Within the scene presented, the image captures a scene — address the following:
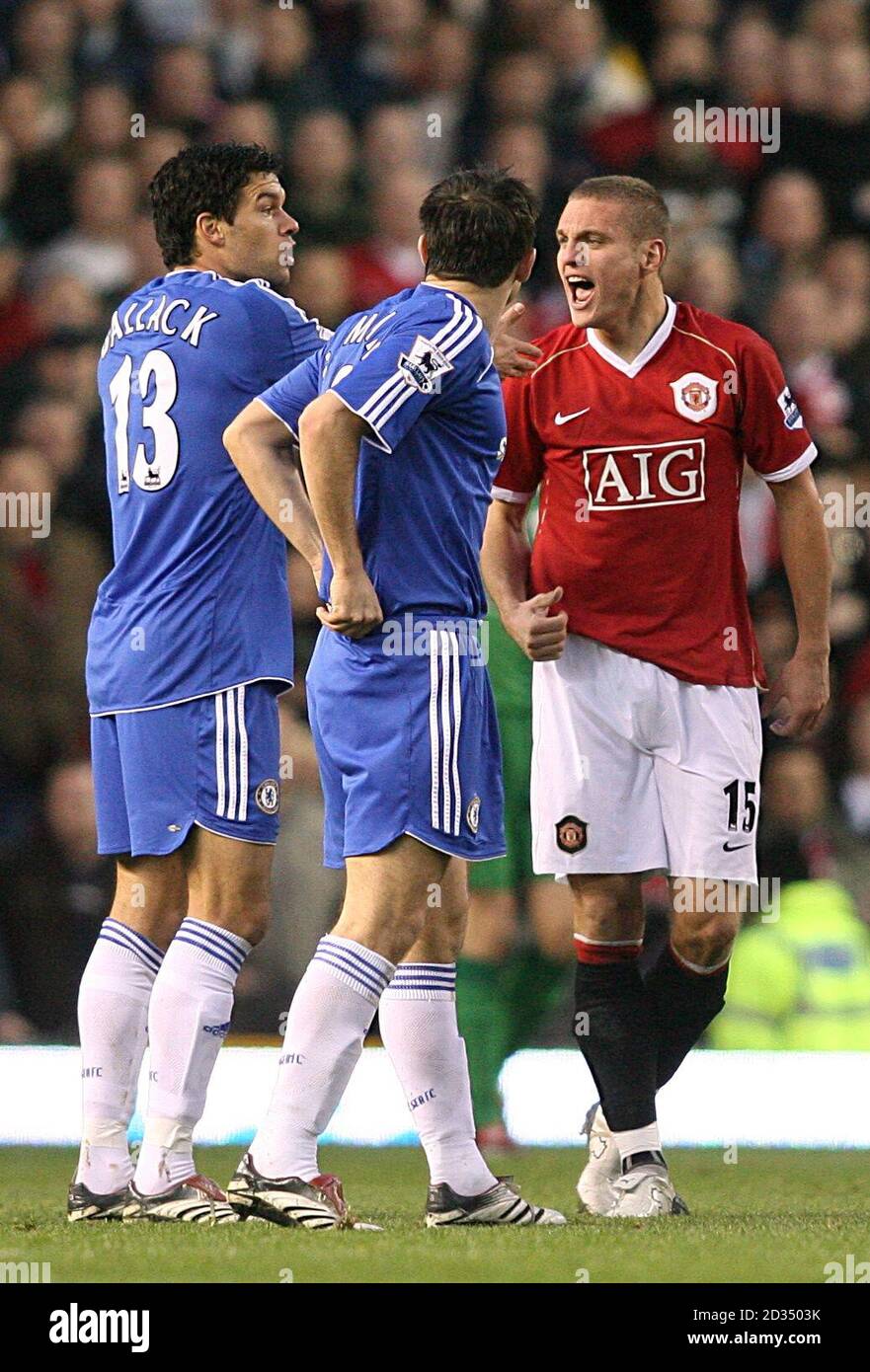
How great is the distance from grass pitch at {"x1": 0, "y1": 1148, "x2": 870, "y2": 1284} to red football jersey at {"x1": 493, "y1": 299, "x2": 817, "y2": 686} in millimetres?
1140

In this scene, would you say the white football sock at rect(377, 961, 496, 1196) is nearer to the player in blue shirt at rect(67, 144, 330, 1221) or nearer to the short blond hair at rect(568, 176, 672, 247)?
the player in blue shirt at rect(67, 144, 330, 1221)

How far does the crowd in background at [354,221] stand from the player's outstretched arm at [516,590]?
2.35 meters

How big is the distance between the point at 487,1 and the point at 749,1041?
187 inches

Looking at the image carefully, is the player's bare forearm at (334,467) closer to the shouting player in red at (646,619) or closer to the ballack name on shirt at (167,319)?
the ballack name on shirt at (167,319)

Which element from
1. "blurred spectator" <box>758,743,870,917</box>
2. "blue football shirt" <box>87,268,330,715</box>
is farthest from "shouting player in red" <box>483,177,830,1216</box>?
"blurred spectator" <box>758,743,870,917</box>

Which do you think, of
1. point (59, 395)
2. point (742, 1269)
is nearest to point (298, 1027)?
point (742, 1269)

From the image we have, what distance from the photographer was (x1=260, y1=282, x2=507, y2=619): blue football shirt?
153 inches

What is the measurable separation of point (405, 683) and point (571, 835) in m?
0.73

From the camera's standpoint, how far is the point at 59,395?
7.80 metres

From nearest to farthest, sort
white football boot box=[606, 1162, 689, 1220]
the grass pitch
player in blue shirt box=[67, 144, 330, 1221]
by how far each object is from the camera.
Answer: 1. the grass pitch
2. player in blue shirt box=[67, 144, 330, 1221]
3. white football boot box=[606, 1162, 689, 1220]

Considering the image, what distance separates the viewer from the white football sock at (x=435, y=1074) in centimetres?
409

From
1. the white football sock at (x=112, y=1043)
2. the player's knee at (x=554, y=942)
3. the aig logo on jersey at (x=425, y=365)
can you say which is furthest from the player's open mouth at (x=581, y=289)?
Answer: the player's knee at (x=554, y=942)

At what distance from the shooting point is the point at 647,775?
15.1 feet

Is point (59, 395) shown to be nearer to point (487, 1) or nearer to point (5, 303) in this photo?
point (5, 303)
